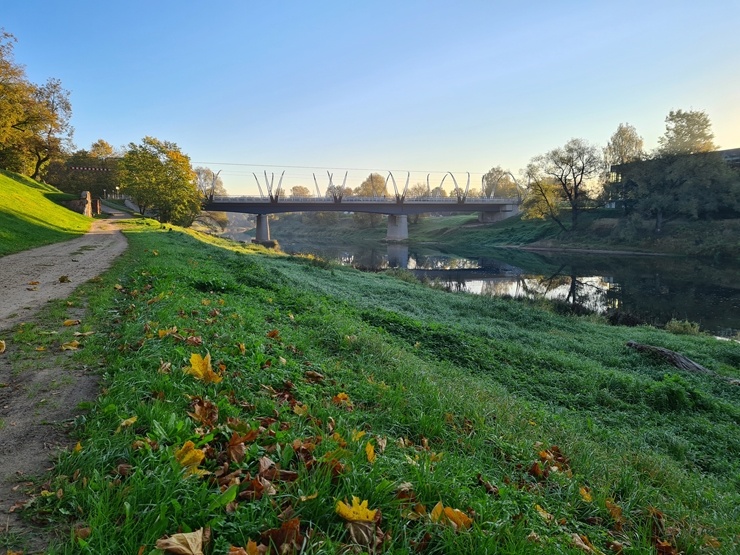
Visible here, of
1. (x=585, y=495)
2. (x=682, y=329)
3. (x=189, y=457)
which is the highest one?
(x=189, y=457)

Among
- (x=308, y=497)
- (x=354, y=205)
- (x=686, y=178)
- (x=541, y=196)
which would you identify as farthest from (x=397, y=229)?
(x=308, y=497)

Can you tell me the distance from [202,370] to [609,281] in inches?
1656

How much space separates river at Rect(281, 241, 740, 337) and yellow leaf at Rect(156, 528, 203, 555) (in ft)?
87.7

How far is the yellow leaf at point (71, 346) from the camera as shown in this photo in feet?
18.9

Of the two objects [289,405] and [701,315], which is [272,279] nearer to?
[289,405]

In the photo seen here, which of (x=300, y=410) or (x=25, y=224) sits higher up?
(x=25, y=224)

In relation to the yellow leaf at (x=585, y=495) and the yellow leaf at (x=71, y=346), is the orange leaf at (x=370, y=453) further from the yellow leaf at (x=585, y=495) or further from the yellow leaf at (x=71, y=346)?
the yellow leaf at (x=71, y=346)

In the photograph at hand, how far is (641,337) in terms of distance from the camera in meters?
17.8

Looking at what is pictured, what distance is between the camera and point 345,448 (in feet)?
11.8

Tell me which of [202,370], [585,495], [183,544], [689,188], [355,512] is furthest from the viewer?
[689,188]

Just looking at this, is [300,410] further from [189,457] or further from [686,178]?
[686,178]

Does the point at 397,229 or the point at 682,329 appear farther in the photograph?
the point at 397,229

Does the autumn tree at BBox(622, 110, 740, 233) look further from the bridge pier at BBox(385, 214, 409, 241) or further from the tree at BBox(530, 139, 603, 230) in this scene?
the bridge pier at BBox(385, 214, 409, 241)

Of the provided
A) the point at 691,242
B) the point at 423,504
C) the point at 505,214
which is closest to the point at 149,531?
the point at 423,504
